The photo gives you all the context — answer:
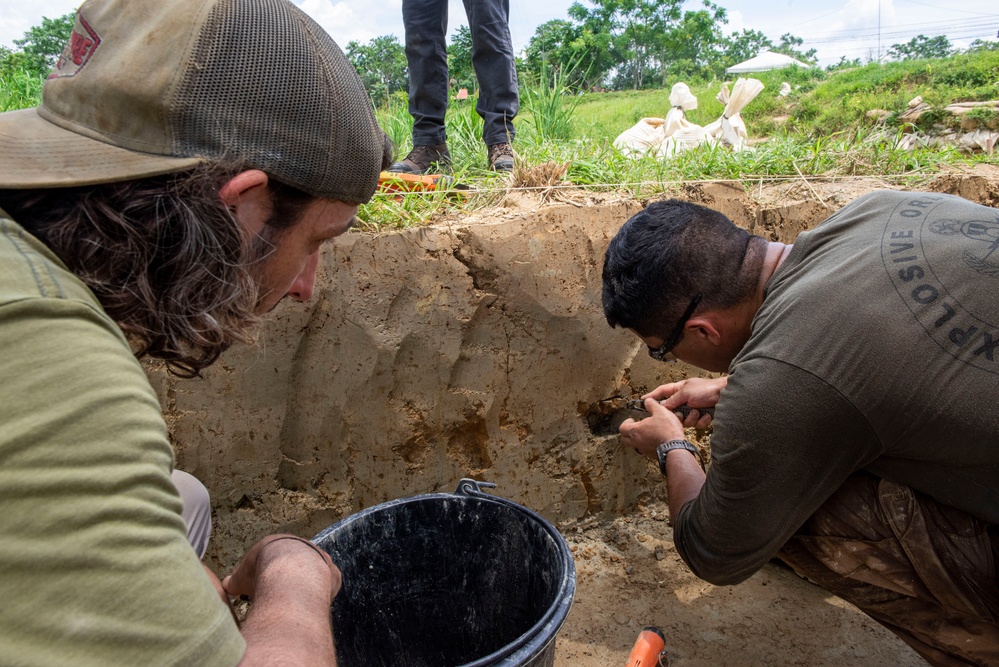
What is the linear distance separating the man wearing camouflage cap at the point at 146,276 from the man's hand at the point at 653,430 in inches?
42.6

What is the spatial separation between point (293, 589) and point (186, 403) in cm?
113

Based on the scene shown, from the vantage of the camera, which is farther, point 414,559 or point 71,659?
point 414,559

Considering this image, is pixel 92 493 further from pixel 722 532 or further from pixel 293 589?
pixel 722 532

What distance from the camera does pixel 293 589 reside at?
45.0 inches

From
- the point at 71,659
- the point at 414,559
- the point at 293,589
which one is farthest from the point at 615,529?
the point at 71,659

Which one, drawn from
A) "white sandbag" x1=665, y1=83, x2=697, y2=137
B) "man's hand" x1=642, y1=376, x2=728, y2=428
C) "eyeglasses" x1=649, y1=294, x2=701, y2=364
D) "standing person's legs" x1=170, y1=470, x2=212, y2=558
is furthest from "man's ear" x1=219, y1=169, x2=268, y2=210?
"white sandbag" x1=665, y1=83, x2=697, y2=137

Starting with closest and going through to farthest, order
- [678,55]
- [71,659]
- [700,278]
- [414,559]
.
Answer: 1. [71,659]
2. [700,278]
3. [414,559]
4. [678,55]

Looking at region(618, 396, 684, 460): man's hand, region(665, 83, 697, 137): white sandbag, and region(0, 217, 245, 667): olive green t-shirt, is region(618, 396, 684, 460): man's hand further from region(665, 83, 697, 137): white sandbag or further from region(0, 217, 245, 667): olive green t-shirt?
region(665, 83, 697, 137): white sandbag

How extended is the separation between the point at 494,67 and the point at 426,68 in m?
0.31

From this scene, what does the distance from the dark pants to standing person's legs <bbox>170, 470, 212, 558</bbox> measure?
201 cm

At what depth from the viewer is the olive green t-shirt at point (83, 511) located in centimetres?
68

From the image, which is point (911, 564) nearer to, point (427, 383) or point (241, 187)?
point (427, 383)

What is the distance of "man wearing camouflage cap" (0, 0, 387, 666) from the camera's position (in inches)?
27.3

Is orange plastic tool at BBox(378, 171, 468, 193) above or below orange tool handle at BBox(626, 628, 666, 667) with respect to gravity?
above
